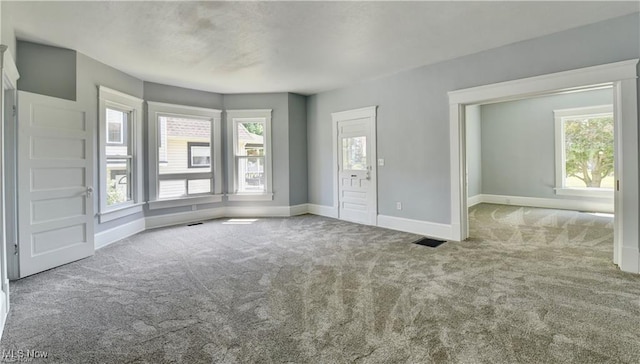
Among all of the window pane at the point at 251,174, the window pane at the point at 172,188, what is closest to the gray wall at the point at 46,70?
the window pane at the point at 172,188

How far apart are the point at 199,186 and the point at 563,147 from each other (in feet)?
27.4

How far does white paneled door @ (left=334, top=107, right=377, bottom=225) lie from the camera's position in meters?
5.75

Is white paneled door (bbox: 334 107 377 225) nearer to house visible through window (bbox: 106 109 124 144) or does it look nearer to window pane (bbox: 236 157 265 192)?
window pane (bbox: 236 157 265 192)

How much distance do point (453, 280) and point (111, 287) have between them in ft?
11.1

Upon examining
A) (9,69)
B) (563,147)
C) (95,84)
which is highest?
(95,84)

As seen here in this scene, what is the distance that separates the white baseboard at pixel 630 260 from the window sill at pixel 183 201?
247 inches

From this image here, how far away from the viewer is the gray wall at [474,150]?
26.6 ft

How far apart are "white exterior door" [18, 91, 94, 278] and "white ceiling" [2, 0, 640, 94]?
35.7 inches

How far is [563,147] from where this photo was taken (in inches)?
289

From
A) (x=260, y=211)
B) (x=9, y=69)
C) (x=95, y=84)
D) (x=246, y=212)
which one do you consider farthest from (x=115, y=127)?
(x=260, y=211)

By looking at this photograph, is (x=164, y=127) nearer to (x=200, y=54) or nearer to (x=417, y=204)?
(x=200, y=54)

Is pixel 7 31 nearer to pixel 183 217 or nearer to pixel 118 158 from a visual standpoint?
pixel 118 158

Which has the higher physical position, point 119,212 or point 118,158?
point 118,158

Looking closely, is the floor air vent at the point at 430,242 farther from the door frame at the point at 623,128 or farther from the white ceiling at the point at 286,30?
the white ceiling at the point at 286,30
